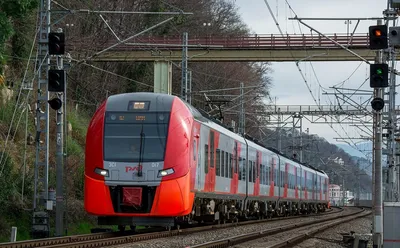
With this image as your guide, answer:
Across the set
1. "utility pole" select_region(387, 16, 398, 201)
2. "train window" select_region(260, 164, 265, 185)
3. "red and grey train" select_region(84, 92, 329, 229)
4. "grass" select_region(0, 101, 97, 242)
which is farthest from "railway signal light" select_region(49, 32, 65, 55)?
"utility pole" select_region(387, 16, 398, 201)

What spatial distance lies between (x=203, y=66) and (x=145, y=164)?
5297 centimetres

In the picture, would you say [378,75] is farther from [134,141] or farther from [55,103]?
[55,103]

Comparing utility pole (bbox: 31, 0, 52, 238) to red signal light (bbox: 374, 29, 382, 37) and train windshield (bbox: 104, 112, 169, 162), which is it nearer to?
train windshield (bbox: 104, 112, 169, 162)

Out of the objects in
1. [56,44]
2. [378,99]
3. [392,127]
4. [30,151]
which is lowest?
[30,151]

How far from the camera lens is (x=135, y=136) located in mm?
21094

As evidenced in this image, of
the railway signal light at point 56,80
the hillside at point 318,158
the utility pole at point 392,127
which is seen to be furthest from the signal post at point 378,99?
the hillside at point 318,158

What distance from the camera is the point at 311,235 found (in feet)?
87.9

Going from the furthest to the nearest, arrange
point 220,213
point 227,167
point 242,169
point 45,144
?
1. point 242,169
2. point 220,213
3. point 227,167
4. point 45,144

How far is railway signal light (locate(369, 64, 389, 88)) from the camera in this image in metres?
21.5

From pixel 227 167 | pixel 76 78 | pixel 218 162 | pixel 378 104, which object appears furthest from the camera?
pixel 76 78

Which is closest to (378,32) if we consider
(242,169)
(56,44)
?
(56,44)

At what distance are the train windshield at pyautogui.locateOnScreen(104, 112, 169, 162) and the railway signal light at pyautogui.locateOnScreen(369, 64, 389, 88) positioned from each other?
5.13 meters

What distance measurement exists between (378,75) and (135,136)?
614cm

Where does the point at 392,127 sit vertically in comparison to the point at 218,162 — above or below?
above
